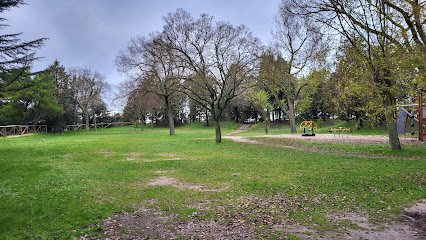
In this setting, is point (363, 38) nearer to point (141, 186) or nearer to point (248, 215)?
point (248, 215)

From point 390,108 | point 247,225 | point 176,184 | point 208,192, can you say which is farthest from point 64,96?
point 247,225

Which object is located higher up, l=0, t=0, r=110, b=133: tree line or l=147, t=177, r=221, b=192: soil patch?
l=0, t=0, r=110, b=133: tree line

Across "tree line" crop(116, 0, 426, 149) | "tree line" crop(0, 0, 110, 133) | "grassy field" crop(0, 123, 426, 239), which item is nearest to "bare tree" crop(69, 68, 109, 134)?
"tree line" crop(0, 0, 110, 133)

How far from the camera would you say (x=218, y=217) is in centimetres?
597

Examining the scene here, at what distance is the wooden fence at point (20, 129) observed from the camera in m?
31.7

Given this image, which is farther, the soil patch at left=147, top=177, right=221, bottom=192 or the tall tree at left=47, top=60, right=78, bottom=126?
the tall tree at left=47, top=60, right=78, bottom=126

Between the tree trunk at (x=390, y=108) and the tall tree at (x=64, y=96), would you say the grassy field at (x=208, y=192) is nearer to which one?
the tree trunk at (x=390, y=108)

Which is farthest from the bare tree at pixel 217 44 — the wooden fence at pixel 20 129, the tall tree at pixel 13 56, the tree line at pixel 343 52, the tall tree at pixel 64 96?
the tall tree at pixel 64 96

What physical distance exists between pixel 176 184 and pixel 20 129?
3464cm

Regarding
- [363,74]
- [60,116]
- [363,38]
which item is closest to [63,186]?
[363,74]

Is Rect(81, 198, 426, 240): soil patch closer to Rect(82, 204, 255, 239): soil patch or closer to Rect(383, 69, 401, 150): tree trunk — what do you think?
Rect(82, 204, 255, 239): soil patch

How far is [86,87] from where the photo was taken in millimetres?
44156

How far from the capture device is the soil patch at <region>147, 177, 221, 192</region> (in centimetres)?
846

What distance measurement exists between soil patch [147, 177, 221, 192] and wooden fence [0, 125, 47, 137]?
30.5m
